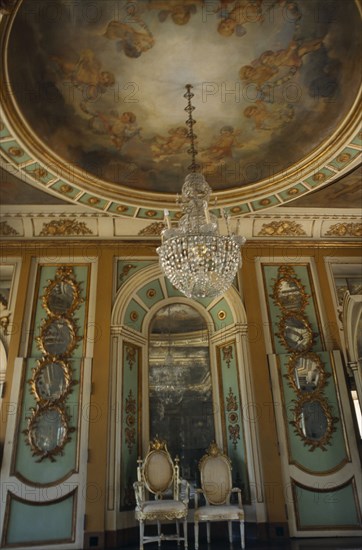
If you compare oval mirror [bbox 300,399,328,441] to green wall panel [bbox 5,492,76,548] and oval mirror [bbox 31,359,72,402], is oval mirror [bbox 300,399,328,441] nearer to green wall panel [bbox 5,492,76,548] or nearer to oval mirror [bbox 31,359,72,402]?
green wall panel [bbox 5,492,76,548]

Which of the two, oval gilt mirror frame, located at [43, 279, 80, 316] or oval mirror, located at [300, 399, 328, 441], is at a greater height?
oval gilt mirror frame, located at [43, 279, 80, 316]

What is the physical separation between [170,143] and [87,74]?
1491 millimetres

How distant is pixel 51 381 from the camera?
6484mm

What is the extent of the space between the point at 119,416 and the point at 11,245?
11.2ft

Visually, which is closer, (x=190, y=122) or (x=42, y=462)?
(x=190, y=122)

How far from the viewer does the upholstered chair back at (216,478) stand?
19.7ft

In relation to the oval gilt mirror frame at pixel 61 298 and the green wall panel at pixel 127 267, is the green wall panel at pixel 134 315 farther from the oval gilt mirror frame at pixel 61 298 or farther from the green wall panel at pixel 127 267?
the oval gilt mirror frame at pixel 61 298

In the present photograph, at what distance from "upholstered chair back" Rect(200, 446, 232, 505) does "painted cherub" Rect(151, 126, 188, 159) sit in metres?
4.50

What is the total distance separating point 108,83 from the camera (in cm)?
512

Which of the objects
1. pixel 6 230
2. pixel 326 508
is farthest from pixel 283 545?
pixel 6 230

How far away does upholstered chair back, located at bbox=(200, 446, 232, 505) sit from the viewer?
6.00 meters

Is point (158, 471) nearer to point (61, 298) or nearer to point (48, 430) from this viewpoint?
point (48, 430)

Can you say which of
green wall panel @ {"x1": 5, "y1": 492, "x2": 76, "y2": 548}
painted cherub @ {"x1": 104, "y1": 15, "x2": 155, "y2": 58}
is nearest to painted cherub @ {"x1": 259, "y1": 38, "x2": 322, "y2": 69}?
painted cherub @ {"x1": 104, "y1": 15, "x2": 155, "y2": 58}

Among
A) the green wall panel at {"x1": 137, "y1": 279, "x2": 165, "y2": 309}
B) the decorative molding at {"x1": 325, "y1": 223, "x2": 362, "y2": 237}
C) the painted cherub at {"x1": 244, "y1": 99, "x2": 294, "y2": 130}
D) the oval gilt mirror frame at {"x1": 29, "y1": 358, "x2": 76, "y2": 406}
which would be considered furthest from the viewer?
the decorative molding at {"x1": 325, "y1": 223, "x2": 362, "y2": 237}
